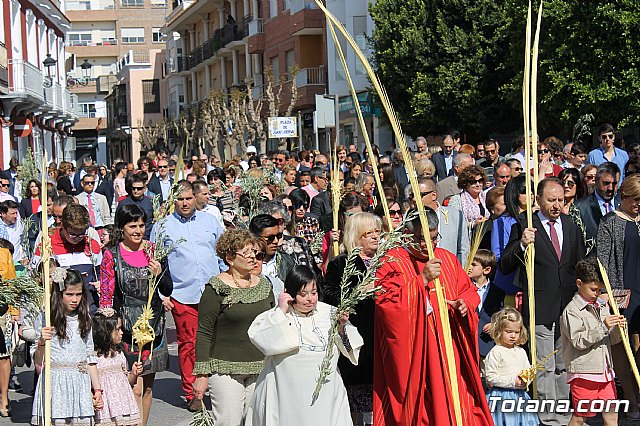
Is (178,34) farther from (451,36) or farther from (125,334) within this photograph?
(125,334)

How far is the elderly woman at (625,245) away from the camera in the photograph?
8.27 metres

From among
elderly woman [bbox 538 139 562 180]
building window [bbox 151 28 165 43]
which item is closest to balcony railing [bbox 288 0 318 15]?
elderly woman [bbox 538 139 562 180]

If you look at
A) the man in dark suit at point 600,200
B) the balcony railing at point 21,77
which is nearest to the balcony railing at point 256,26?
the balcony railing at point 21,77

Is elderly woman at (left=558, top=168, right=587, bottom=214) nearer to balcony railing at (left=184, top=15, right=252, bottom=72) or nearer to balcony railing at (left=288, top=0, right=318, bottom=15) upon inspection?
balcony railing at (left=288, top=0, right=318, bottom=15)

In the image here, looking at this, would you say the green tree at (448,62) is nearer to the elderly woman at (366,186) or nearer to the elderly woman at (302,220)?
the elderly woman at (366,186)

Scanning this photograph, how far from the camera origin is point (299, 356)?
6.41 meters

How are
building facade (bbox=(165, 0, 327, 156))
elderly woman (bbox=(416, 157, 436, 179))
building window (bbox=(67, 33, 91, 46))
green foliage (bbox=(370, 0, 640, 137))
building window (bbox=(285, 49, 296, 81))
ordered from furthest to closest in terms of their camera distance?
building window (bbox=(67, 33, 91, 46)) < building window (bbox=(285, 49, 296, 81)) < building facade (bbox=(165, 0, 327, 156)) < green foliage (bbox=(370, 0, 640, 137)) < elderly woman (bbox=(416, 157, 436, 179))

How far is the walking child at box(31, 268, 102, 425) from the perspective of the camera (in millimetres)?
7621

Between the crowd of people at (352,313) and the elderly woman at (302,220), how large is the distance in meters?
0.04

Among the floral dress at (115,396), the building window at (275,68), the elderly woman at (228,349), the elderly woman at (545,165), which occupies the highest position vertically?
the building window at (275,68)

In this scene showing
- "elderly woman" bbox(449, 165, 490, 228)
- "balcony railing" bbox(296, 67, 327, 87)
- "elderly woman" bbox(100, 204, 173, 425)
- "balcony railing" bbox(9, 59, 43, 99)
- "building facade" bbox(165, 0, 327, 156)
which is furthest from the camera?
"building facade" bbox(165, 0, 327, 156)

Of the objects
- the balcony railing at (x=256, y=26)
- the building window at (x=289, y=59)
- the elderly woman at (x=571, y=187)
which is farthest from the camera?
the balcony railing at (x=256, y=26)

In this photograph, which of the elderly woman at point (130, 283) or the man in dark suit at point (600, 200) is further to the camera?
the man in dark suit at point (600, 200)

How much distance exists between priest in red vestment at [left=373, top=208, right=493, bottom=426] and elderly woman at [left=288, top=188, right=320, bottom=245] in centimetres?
297
